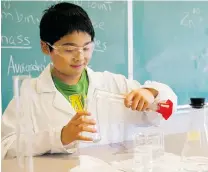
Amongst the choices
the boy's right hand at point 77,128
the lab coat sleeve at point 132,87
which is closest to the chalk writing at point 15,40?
the lab coat sleeve at point 132,87

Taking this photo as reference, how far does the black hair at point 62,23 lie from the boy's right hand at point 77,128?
27 cm

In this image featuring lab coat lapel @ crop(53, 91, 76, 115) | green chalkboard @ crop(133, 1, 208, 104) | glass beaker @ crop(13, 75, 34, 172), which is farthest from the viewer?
green chalkboard @ crop(133, 1, 208, 104)

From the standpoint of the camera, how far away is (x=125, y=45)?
77.3 inches

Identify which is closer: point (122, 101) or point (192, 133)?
point (192, 133)

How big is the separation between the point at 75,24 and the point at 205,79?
1.44m

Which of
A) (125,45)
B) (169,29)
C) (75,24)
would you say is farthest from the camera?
(169,29)

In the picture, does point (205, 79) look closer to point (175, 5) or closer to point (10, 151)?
point (175, 5)

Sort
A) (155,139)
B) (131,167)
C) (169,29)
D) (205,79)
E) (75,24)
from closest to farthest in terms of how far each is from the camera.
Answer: (131,167), (155,139), (75,24), (169,29), (205,79)

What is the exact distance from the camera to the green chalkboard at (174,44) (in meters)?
2.02

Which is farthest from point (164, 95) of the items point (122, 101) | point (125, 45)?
point (125, 45)

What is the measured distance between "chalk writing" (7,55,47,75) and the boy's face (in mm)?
649

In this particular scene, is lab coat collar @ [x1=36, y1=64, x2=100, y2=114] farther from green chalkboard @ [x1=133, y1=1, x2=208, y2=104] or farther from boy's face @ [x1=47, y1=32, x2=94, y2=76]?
green chalkboard @ [x1=133, y1=1, x2=208, y2=104]

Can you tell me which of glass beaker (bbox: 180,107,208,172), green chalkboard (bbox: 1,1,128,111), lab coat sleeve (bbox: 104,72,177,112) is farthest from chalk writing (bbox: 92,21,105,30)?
glass beaker (bbox: 180,107,208,172)

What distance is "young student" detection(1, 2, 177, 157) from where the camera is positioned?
2.89 feet
